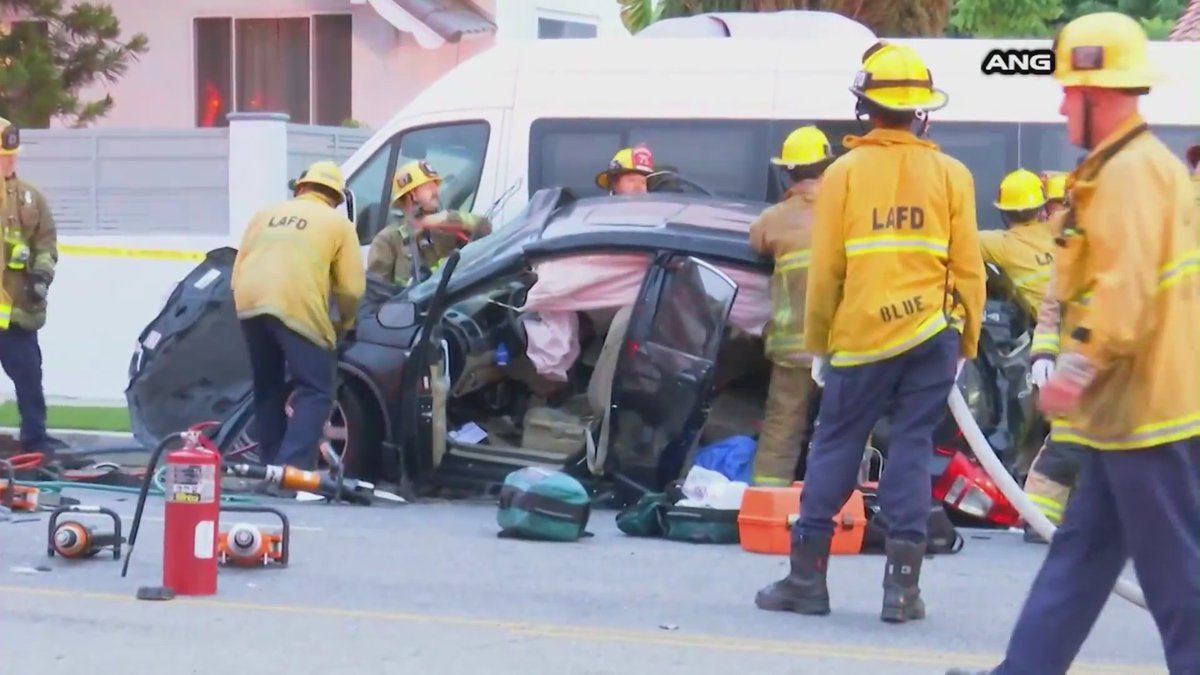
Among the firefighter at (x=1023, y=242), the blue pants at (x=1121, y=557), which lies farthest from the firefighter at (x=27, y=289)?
the blue pants at (x=1121, y=557)

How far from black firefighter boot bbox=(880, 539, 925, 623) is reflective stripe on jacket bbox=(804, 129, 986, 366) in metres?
0.67

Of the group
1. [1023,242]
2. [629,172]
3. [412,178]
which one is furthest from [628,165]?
[1023,242]

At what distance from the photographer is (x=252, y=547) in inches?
301

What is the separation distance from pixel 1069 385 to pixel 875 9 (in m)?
14.1

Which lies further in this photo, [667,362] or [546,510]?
[667,362]

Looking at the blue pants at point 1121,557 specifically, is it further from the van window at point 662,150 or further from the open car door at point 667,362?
the van window at point 662,150

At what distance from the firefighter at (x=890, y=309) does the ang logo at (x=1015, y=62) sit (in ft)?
16.0

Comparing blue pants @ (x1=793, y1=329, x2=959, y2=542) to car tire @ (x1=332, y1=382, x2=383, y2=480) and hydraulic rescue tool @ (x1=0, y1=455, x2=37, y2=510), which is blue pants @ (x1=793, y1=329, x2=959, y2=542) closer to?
car tire @ (x1=332, y1=382, x2=383, y2=480)

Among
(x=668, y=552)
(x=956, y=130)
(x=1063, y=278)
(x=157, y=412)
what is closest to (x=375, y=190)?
(x=157, y=412)

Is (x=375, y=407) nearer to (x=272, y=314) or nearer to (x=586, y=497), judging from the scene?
(x=272, y=314)

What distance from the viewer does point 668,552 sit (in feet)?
27.6

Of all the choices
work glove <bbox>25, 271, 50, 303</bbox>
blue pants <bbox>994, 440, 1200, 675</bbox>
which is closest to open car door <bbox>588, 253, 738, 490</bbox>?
work glove <bbox>25, 271, 50, 303</bbox>

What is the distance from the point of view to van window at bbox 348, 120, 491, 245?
1215 centimetres

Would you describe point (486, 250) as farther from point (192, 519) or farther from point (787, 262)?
point (192, 519)
